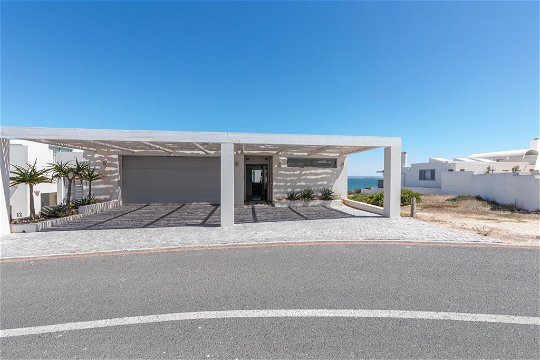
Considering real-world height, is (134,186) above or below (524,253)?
above

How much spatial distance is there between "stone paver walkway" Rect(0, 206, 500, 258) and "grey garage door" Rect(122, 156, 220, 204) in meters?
5.83

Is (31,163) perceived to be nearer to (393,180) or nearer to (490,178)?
(393,180)

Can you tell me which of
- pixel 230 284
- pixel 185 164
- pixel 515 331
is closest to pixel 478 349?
pixel 515 331

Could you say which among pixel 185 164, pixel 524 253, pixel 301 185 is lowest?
pixel 524 253

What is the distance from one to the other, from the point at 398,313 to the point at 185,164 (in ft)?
40.4

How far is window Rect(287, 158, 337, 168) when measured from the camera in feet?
46.0

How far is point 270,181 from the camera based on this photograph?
46.3ft

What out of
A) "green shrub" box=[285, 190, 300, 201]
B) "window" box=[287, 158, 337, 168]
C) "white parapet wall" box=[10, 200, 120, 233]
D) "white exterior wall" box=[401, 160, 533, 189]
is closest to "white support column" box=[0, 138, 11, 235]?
"white parapet wall" box=[10, 200, 120, 233]

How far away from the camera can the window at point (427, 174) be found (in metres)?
25.5

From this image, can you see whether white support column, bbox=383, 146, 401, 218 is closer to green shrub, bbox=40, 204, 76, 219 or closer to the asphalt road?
the asphalt road

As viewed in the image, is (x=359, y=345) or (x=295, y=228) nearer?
(x=359, y=345)

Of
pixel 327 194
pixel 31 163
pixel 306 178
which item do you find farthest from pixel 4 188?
pixel 327 194

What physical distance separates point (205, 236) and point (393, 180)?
7462mm

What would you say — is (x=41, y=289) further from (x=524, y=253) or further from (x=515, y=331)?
(x=524, y=253)
